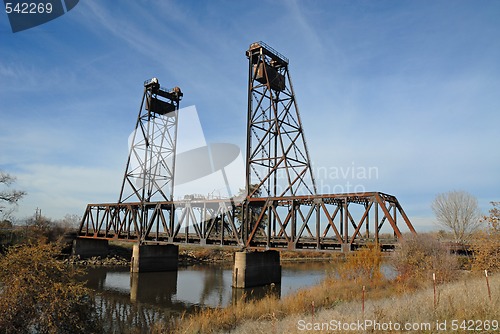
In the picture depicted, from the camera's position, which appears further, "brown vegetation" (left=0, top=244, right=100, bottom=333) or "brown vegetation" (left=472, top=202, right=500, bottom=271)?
"brown vegetation" (left=472, top=202, right=500, bottom=271)

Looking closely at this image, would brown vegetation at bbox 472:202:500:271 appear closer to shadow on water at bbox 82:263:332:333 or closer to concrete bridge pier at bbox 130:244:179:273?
shadow on water at bbox 82:263:332:333

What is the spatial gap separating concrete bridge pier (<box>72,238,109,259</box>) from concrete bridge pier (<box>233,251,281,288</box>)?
27.2 meters

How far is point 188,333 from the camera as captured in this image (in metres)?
10.9

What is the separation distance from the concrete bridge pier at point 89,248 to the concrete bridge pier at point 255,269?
27.2 m

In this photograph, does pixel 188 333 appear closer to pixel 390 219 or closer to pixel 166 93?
pixel 390 219

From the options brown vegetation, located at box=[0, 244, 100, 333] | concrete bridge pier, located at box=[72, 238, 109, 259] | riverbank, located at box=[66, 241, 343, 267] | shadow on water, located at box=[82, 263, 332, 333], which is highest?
brown vegetation, located at box=[0, 244, 100, 333]

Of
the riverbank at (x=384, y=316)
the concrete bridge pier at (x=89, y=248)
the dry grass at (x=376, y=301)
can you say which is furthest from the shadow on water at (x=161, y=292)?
the concrete bridge pier at (x=89, y=248)

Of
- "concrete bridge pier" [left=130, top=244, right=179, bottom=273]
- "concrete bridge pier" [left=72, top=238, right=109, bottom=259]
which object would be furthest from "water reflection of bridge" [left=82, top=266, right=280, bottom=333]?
"concrete bridge pier" [left=72, top=238, right=109, bottom=259]

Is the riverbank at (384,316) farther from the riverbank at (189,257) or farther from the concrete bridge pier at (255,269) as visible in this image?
the riverbank at (189,257)

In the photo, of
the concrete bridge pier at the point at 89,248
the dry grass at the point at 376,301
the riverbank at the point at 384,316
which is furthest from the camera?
the concrete bridge pier at the point at 89,248

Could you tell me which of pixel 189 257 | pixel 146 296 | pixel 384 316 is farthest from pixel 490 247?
pixel 189 257

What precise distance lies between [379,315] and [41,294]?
8354mm

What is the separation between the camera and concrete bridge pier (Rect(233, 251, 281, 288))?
2769cm

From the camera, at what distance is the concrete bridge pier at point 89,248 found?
46.8 m
